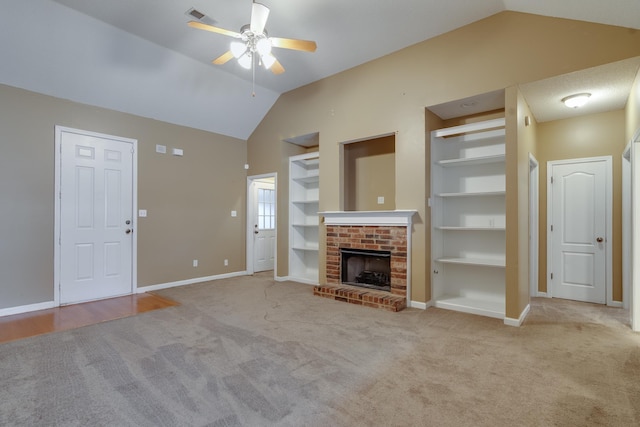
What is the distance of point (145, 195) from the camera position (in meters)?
5.05

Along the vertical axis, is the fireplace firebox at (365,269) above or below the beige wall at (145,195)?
below

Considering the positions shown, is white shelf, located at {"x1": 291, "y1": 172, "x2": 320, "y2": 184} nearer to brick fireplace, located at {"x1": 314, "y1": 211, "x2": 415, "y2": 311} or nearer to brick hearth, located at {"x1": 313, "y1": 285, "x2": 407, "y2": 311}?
brick fireplace, located at {"x1": 314, "y1": 211, "x2": 415, "y2": 311}

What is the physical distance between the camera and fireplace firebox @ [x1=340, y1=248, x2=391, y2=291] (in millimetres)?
4711

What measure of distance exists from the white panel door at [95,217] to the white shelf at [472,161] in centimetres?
472

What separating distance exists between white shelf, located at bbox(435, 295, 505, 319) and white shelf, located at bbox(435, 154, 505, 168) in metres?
1.81

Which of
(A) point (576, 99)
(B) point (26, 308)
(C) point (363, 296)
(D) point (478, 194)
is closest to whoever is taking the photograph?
(A) point (576, 99)

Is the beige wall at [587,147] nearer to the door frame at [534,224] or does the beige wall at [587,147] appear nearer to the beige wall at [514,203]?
the door frame at [534,224]

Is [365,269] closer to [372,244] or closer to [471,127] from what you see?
[372,244]

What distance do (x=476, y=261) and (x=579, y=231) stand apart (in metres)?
1.82

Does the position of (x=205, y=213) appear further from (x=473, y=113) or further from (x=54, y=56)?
(x=473, y=113)

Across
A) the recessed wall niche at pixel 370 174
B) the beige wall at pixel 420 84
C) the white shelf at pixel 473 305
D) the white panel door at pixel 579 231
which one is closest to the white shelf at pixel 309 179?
the beige wall at pixel 420 84

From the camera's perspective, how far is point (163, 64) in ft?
14.6

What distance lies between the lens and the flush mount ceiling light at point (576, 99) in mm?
3568

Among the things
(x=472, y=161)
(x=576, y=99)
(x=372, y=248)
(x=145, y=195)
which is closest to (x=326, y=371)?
(x=372, y=248)
